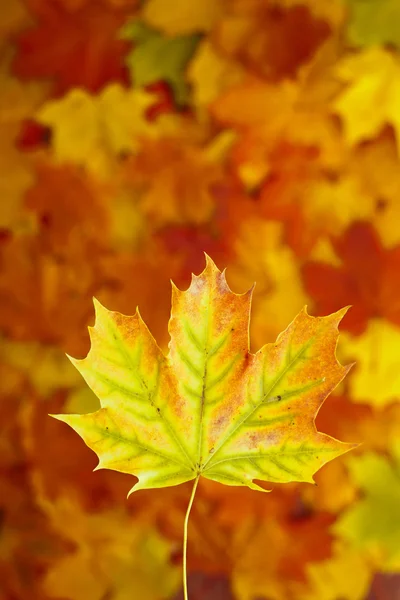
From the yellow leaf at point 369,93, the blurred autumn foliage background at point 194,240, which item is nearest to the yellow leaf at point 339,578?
the blurred autumn foliage background at point 194,240

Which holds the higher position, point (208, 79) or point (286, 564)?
point (208, 79)

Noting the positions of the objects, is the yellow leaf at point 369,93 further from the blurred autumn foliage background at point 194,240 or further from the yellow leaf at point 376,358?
the yellow leaf at point 376,358

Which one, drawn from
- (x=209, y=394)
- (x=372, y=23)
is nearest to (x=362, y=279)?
(x=372, y=23)

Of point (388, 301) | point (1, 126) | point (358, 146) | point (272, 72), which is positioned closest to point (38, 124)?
point (1, 126)

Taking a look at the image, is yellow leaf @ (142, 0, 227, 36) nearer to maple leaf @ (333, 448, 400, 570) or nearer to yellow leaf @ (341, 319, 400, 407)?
yellow leaf @ (341, 319, 400, 407)

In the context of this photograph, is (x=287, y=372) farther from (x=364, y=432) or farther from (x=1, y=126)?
(x=1, y=126)

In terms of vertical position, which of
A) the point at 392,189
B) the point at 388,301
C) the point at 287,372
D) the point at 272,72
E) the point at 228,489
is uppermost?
the point at 272,72
